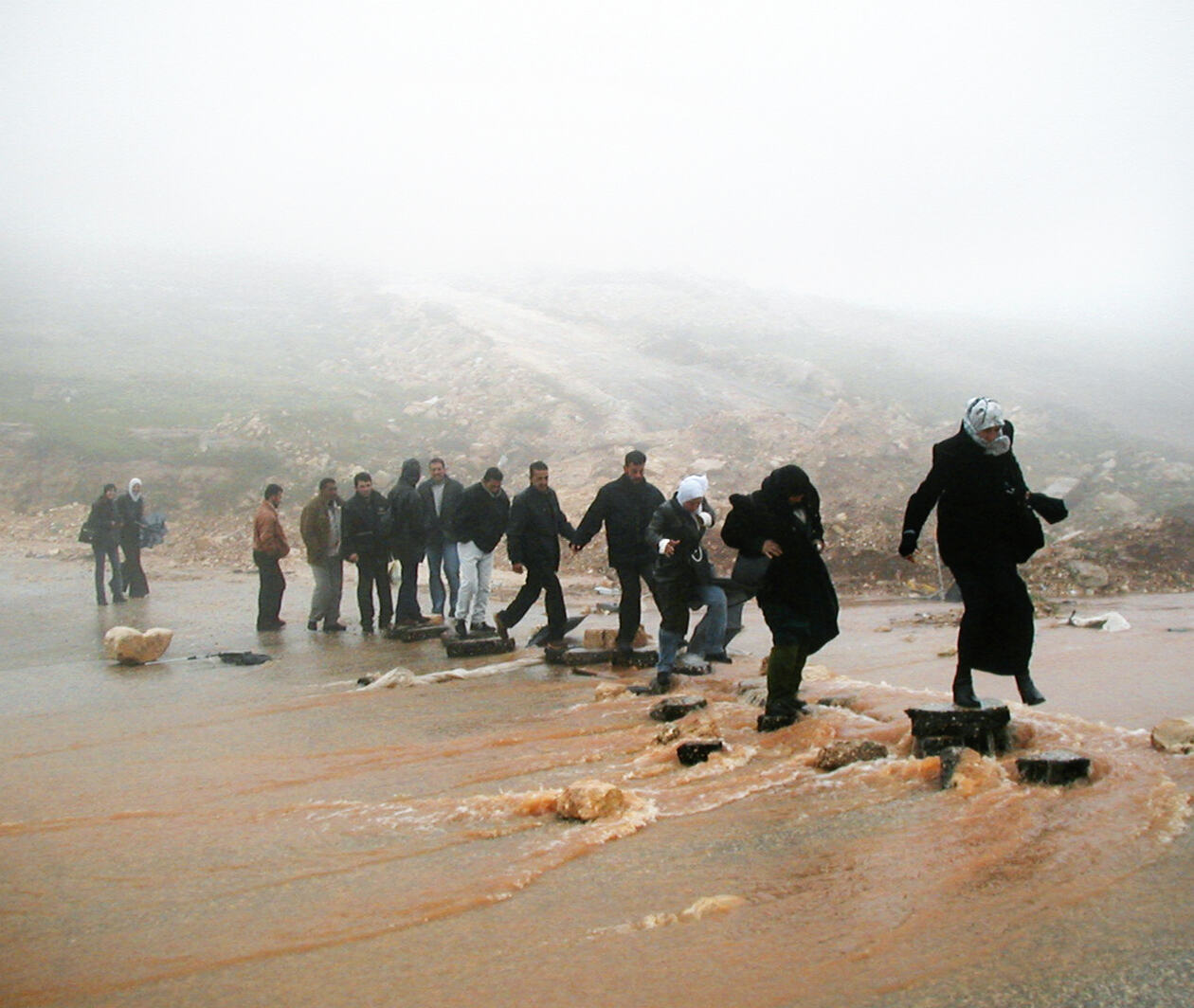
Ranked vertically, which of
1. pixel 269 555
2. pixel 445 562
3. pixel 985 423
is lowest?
pixel 445 562

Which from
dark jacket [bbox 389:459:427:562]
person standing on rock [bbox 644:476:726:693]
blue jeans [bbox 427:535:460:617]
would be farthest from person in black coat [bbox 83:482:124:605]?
person standing on rock [bbox 644:476:726:693]

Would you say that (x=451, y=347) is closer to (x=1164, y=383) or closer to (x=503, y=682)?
(x=1164, y=383)

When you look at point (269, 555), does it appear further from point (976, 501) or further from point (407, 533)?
point (976, 501)

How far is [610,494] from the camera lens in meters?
8.77

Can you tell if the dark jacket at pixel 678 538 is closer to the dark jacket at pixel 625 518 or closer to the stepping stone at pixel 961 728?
the dark jacket at pixel 625 518

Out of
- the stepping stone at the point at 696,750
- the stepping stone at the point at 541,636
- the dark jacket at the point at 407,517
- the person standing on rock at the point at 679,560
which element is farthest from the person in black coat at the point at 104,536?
the stepping stone at the point at 696,750

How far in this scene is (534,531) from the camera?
31.4 feet

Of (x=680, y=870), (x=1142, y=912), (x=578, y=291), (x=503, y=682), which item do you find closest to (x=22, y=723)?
(x=503, y=682)

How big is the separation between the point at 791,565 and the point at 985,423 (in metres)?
1.50

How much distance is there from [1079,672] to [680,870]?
4.95 m

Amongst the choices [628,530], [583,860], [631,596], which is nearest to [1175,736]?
[583,860]

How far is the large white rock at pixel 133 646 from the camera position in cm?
966

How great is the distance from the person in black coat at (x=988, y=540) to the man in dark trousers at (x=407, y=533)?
6.74 meters

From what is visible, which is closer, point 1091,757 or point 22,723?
point 1091,757
